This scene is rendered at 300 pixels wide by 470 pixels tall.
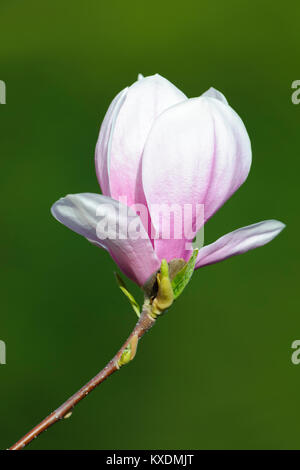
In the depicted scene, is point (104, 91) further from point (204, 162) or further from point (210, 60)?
point (204, 162)

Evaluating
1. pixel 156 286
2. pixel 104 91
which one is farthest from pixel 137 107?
pixel 104 91

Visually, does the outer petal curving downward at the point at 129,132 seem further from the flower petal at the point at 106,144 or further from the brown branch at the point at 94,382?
the brown branch at the point at 94,382

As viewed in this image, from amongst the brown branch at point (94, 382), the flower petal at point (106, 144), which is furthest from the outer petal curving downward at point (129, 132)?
the brown branch at point (94, 382)

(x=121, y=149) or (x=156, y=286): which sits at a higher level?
(x=121, y=149)

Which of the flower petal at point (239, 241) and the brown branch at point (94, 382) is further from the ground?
the flower petal at point (239, 241)

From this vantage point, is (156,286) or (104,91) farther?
(104,91)

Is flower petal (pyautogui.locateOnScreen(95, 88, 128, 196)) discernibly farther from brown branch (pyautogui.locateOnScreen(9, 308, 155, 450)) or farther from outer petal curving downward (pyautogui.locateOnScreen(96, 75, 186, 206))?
brown branch (pyautogui.locateOnScreen(9, 308, 155, 450))

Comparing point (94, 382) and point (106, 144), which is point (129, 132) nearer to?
point (106, 144)
